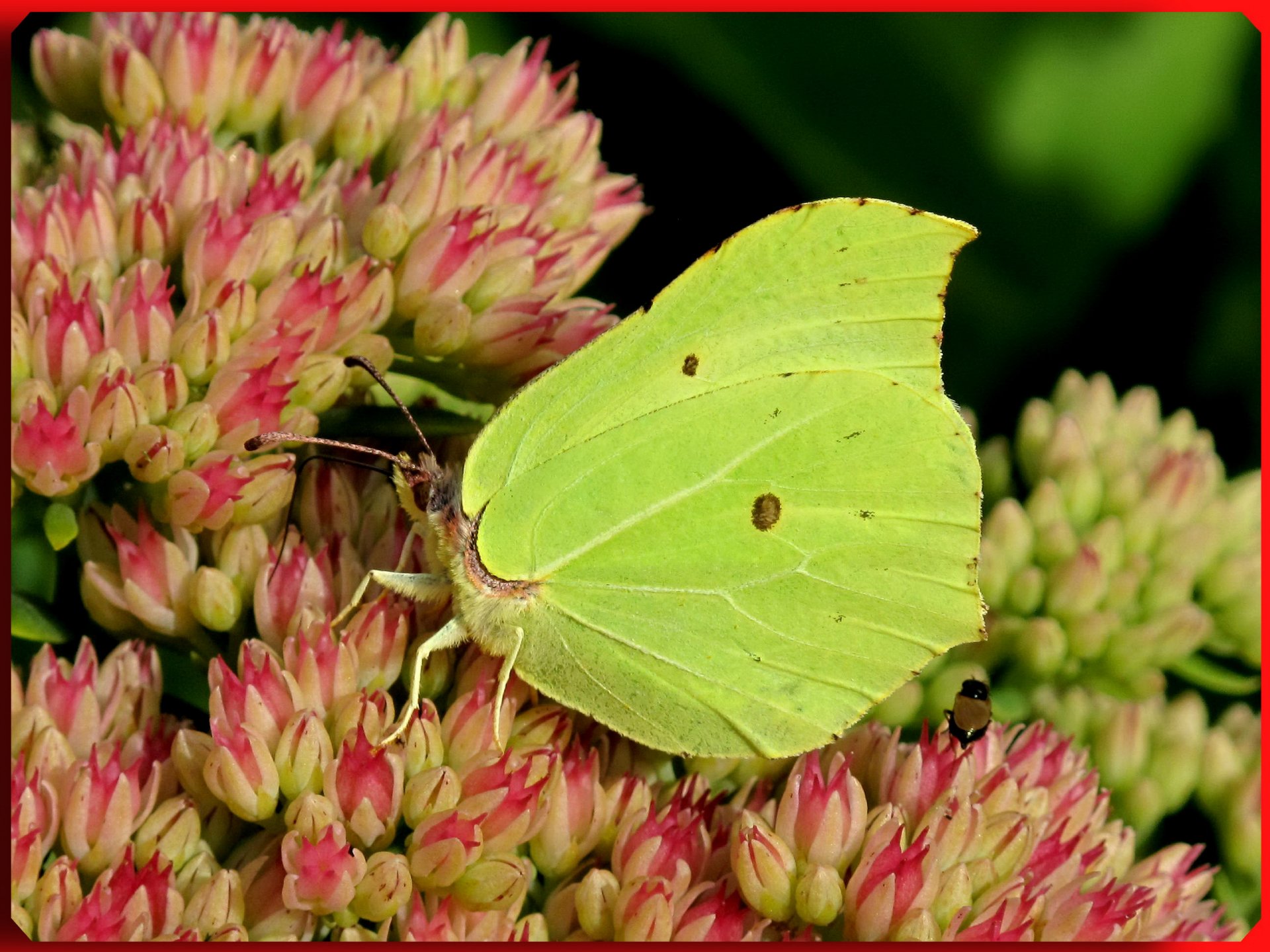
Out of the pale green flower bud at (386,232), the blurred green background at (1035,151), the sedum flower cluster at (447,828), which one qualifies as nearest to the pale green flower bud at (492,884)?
the sedum flower cluster at (447,828)

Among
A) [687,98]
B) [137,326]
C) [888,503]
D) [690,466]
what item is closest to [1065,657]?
[888,503]

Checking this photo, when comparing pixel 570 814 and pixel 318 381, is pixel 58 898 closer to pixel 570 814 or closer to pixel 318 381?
pixel 570 814

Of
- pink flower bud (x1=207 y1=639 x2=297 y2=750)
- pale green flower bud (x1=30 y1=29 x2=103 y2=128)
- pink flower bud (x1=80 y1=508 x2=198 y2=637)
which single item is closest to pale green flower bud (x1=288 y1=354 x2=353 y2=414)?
pink flower bud (x1=80 y1=508 x2=198 y2=637)

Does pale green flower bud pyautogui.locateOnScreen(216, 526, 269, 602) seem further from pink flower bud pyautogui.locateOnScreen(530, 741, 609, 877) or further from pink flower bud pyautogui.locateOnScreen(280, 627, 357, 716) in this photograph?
pink flower bud pyautogui.locateOnScreen(530, 741, 609, 877)

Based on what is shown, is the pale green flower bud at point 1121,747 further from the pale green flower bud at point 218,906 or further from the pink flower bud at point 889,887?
the pale green flower bud at point 218,906

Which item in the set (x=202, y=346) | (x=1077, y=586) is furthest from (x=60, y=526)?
(x=1077, y=586)
